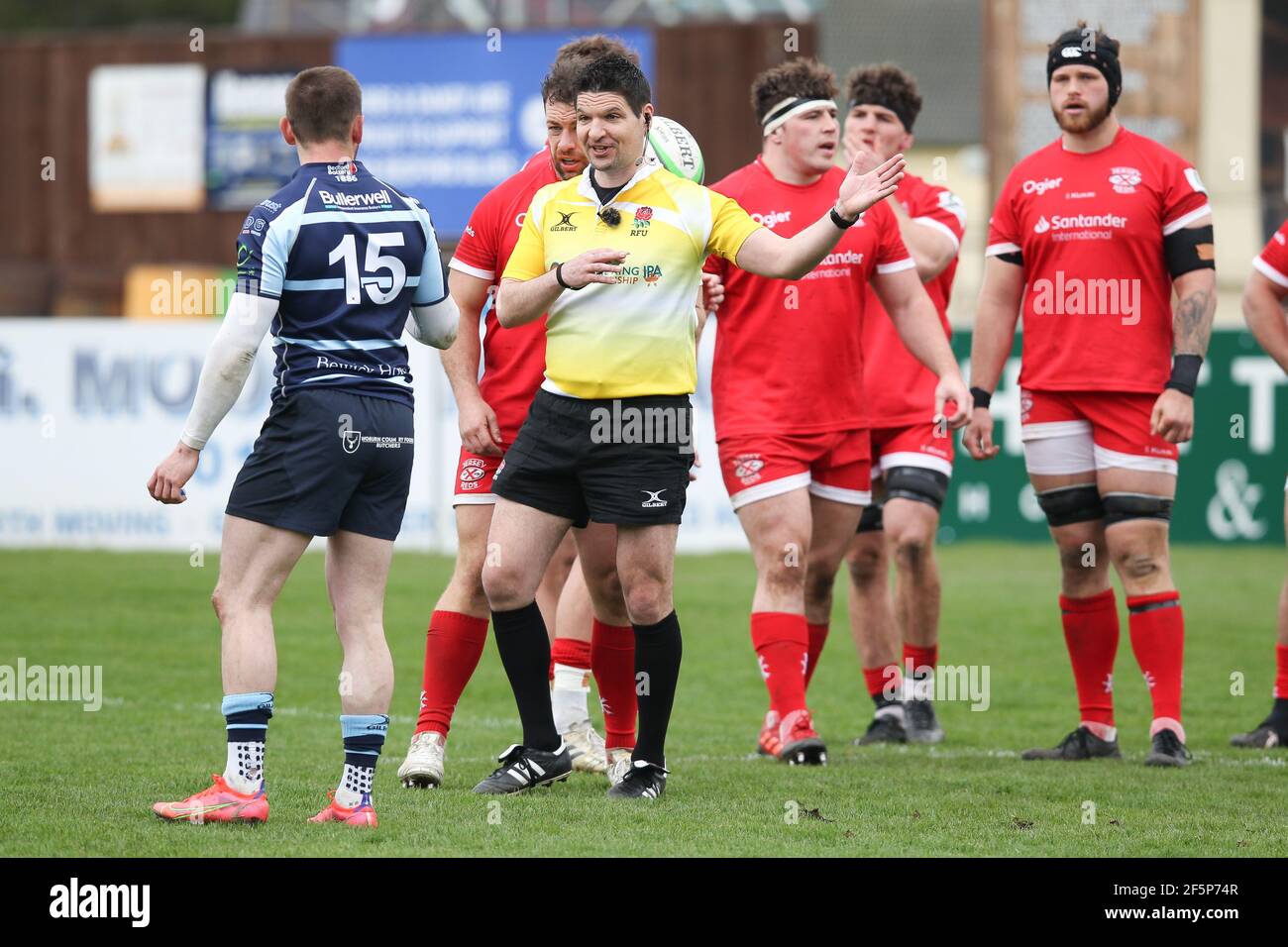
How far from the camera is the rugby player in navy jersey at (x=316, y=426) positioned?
5.57 metres

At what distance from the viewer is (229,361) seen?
553 cm

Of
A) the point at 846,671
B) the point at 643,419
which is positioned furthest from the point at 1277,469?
the point at 643,419

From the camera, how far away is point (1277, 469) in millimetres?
16562

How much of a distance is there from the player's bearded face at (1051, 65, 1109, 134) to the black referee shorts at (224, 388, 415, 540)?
3.26 meters

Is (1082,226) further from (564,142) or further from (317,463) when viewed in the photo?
(317,463)

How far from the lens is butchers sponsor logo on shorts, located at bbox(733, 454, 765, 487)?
7332 mm

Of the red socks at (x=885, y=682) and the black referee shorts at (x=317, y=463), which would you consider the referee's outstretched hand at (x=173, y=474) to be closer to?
the black referee shorts at (x=317, y=463)

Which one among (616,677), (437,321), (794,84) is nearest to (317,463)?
(437,321)

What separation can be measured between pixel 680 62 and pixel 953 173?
4506 mm

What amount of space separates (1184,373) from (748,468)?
1700 mm

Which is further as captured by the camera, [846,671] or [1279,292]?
[846,671]

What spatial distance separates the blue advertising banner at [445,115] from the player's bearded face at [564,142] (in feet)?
Result: 66.4

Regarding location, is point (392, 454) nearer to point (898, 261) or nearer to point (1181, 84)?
point (898, 261)

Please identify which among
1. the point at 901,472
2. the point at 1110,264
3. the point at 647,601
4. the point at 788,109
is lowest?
the point at 647,601
